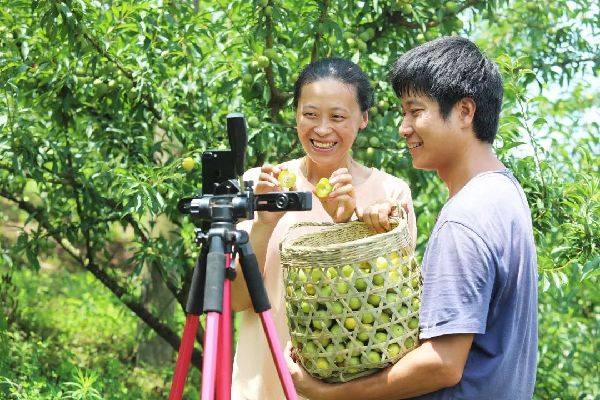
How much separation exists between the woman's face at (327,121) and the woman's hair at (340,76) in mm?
21

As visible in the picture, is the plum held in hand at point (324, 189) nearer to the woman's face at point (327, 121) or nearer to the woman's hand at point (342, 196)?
the woman's hand at point (342, 196)

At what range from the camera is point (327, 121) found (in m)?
2.80

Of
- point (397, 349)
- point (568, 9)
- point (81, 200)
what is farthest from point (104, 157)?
point (397, 349)

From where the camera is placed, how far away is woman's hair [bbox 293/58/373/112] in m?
2.85

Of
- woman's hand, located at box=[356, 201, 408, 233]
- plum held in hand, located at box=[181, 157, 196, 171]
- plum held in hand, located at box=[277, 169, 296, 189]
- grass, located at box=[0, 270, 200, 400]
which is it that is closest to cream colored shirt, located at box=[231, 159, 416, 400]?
plum held in hand, located at box=[277, 169, 296, 189]

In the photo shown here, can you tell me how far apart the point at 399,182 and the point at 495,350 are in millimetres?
1001

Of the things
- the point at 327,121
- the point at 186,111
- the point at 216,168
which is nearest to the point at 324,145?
the point at 327,121

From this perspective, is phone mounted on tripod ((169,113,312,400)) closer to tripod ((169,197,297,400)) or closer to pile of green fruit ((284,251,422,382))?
tripod ((169,197,297,400))

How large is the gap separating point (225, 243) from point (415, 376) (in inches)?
19.3

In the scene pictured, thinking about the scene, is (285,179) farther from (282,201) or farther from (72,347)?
(72,347)

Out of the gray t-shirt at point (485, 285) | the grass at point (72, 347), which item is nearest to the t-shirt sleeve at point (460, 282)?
the gray t-shirt at point (485, 285)

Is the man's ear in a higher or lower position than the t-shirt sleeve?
higher

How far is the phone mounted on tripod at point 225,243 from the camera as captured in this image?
6.49ft

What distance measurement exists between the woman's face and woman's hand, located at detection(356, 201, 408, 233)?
585 millimetres
